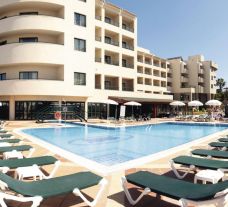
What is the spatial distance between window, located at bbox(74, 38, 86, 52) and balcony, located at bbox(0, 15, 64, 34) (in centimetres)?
226

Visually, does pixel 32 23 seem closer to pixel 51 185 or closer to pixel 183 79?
pixel 51 185

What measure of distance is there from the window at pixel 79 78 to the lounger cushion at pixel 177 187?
85.9ft

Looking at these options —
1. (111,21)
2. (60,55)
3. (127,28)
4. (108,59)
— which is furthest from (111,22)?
(60,55)

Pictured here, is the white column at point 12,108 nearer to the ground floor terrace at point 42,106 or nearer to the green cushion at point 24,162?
the ground floor terrace at point 42,106

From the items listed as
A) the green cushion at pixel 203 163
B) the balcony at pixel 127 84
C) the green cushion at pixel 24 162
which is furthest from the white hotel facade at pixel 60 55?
the green cushion at pixel 203 163

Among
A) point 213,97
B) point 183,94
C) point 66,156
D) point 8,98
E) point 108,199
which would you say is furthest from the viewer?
point 213,97

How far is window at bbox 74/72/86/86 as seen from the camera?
1214 inches

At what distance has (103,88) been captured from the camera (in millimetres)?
35156

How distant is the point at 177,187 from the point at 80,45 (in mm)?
28476

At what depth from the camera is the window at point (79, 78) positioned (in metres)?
30.8

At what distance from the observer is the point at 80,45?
103 ft

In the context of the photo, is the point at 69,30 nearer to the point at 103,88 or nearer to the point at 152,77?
the point at 103,88

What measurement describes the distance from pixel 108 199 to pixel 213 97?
2792 inches

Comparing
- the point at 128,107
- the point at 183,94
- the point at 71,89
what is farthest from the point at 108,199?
the point at 183,94
